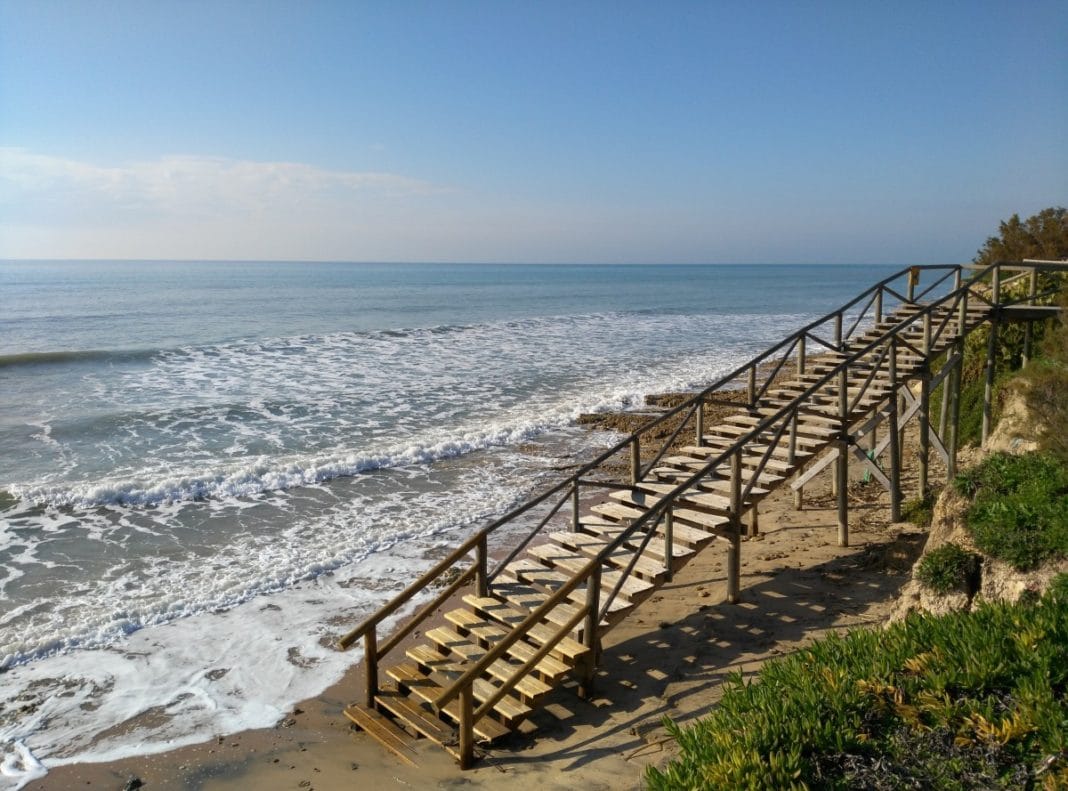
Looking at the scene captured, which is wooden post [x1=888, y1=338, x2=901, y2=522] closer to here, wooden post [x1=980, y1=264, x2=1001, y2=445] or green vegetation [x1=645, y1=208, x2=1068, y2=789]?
wooden post [x1=980, y1=264, x2=1001, y2=445]

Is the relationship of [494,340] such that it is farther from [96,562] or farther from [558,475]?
[96,562]

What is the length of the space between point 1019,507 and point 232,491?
13.2m

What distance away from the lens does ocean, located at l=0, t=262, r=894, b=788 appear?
869 centimetres

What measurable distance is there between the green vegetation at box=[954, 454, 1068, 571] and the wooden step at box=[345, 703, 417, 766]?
569 cm

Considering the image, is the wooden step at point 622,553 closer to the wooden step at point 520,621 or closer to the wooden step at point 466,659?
the wooden step at point 520,621

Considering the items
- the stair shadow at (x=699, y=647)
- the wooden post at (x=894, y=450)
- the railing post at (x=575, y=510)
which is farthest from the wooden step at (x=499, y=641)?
the wooden post at (x=894, y=450)

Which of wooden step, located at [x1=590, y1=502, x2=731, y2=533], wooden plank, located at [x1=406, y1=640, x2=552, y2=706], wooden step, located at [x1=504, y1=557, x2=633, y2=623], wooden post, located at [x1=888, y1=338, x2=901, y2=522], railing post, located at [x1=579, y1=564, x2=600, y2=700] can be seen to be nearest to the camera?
wooden plank, located at [x1=406, y1=640, x2=552, y2=706]

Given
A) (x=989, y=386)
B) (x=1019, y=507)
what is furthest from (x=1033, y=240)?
(x=1019, y=507)

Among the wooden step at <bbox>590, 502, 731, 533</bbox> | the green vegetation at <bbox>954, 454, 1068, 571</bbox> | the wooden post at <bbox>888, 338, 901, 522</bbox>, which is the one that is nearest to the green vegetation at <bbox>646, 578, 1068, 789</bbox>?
the green vegetation at <bbox>954, 454, 1068, 571</bbox>

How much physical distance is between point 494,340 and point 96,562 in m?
31.3

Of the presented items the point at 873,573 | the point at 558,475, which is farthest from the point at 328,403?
the point at 873,573

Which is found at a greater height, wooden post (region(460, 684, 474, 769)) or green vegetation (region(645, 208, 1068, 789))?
green vegetation (region(645, 208, 1068, 789))

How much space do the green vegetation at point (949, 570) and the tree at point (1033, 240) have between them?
21581 millimetres

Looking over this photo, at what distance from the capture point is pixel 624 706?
7.79m
